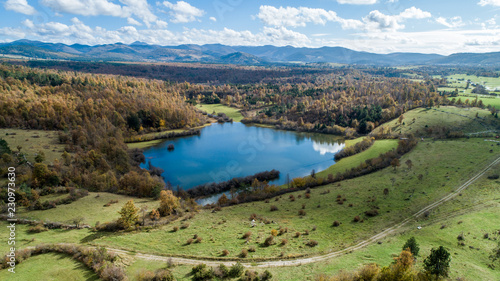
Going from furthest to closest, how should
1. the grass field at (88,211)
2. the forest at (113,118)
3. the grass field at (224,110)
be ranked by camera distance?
the grass field at (224,110)
the forest at (113,118)
the grass field at (88,211)

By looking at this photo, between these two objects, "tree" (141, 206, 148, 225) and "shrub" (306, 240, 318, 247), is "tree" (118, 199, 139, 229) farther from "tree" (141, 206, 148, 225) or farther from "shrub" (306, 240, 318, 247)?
"shrub" (306, 240, 318, 247)

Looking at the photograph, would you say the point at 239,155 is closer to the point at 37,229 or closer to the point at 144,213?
the point at 144,213

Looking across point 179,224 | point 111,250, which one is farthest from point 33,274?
point 179,224

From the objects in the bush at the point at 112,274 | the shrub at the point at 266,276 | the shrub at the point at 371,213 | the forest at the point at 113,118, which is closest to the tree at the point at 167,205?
the forest at the point at 113,118

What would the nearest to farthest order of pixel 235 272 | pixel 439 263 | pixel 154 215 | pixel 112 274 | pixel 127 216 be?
1. pixel 439 263
2. pixel 112 274
3. pixel 235 272
4. pixel 127 216
5. pixel 154 215

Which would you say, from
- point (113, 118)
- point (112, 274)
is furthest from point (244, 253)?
point (113, 118)

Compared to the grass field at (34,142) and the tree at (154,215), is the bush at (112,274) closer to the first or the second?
the tree at (154,215)
